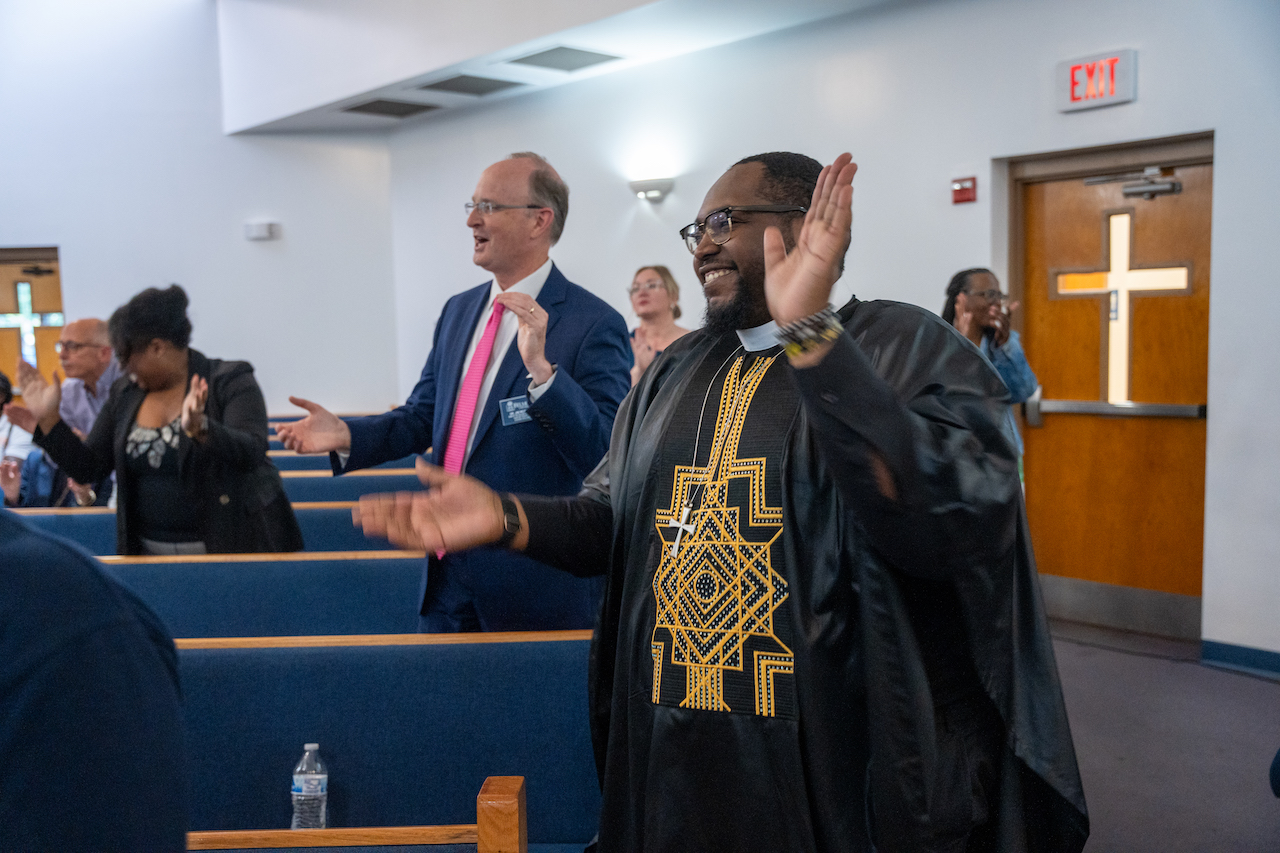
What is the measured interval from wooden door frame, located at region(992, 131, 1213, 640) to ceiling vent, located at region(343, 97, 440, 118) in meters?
4.45

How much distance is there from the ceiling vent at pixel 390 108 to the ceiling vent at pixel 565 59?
1437 mm

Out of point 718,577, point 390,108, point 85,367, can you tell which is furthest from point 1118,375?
point 390,108

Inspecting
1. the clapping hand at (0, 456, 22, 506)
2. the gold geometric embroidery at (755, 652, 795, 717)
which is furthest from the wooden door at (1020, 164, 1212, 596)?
the clapping hand at (0, 456, 22, 506)

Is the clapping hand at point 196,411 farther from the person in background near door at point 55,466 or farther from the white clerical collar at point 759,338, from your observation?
the person in background near door at point 55,466

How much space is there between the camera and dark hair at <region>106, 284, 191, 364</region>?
3.09 m

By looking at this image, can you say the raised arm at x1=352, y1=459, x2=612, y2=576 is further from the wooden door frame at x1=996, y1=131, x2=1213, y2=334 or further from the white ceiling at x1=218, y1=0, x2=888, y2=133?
the white ceiling at x1=218, y1=0, x2=888, y2=133

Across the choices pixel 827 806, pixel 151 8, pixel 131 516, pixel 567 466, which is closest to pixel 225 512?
pixel 131 516

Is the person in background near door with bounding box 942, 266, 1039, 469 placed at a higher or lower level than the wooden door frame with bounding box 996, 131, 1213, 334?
lower

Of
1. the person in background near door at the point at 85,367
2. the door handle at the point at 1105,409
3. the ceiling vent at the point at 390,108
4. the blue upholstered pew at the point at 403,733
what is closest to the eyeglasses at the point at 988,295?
the door handle at the point at 1105,409

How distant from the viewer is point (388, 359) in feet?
29.3

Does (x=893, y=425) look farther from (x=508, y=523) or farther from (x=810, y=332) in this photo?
(x=508, y=523)

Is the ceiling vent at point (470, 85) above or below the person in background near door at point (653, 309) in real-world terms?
above

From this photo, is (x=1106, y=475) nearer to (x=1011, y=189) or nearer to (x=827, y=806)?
(x=1011, y=189)

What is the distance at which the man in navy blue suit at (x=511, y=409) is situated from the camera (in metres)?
2.18
